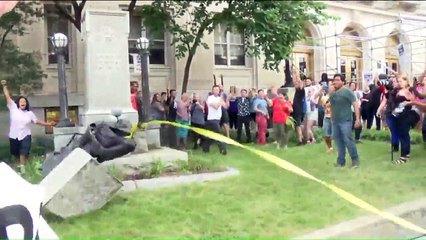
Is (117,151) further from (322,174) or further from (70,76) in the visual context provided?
(70,76)

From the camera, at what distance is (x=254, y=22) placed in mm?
15594

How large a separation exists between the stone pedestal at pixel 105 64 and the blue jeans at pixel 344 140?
392 cm

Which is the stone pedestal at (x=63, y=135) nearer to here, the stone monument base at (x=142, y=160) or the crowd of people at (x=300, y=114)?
the stone monument base at (x=142, y=160)

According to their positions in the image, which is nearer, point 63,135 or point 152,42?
point 63,135

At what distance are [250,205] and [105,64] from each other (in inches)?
198

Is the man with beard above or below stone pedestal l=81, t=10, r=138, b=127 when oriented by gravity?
below

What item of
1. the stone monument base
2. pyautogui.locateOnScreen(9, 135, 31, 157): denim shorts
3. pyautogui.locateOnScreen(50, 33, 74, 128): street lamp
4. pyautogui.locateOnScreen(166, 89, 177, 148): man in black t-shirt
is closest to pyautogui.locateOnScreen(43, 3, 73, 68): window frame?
pyautogui.locateOnScreen(166, 89, 177, 148): man in black t-shirt

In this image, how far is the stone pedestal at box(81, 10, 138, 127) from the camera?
10.7 metres

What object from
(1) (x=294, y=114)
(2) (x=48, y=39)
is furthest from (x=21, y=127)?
(2) (x=48, y=39)

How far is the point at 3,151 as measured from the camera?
45.9 ft

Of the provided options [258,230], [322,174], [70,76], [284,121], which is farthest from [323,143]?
[70,76]

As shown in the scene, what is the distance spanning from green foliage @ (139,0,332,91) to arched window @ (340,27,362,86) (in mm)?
10252

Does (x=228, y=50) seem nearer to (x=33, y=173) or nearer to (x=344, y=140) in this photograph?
(x=344, y=140)

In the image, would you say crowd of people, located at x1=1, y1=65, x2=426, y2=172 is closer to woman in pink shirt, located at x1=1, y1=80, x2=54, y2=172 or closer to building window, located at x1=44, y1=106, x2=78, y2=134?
woman in pink shirt, located at x1=1, y1=80, x2=54, y2=172
